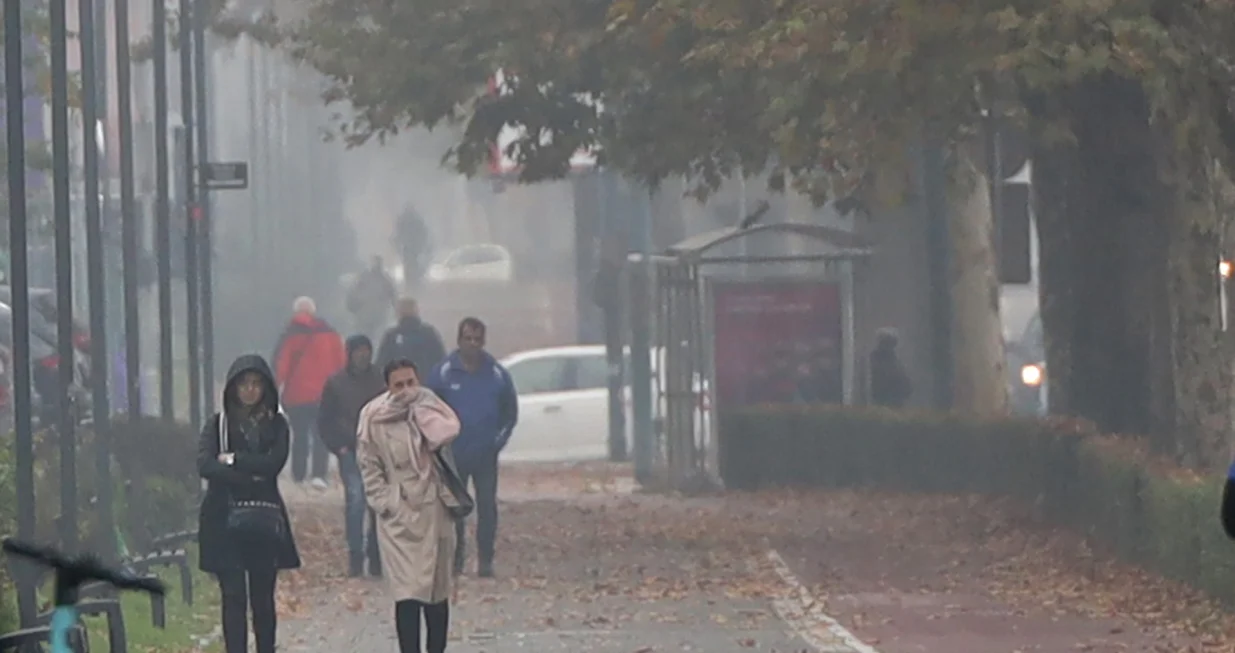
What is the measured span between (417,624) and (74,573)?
7246mm

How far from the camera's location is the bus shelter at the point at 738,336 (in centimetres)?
2542

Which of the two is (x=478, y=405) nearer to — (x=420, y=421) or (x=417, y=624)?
(x=420, y=421)

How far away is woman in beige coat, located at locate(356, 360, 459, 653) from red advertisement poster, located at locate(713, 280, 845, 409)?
1314 cm

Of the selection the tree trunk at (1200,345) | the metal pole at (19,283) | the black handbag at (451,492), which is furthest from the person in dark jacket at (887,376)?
the metal pole at (19,283)

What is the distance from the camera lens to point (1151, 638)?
1353 centimetres

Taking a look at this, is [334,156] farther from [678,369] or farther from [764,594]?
[764,594]

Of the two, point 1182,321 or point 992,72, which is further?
point 1182,321

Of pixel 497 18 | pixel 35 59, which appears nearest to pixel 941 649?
pixel 497 18

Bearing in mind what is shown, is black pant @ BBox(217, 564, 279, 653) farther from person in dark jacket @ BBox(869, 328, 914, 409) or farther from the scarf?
person in dark jacket @ BBox(869, 328, 914, 409)

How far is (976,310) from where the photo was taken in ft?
86.2

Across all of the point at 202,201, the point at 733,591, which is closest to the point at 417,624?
the point at 733,591

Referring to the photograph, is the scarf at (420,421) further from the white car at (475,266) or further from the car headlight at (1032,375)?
the white car at (475,266)

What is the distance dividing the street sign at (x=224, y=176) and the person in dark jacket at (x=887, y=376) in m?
9.93

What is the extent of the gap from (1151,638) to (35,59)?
11.4m
